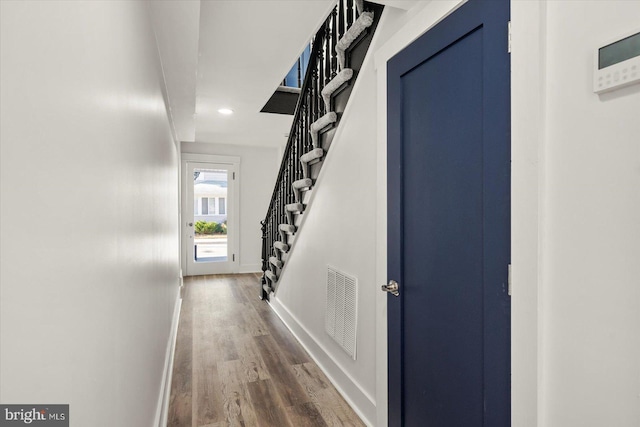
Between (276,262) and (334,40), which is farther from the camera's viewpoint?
(276,262)

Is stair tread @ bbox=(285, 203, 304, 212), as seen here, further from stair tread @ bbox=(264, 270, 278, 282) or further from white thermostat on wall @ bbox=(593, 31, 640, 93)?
white thermostat on wall @ bbox=(593, 31, 640, 93)

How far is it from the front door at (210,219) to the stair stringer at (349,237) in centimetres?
368

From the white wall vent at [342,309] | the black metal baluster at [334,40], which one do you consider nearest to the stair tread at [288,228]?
the white wall vent at [342,309]

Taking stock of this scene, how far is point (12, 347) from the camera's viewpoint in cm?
36

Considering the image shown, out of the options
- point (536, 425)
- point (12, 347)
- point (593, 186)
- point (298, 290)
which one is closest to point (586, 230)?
point (593, 186)

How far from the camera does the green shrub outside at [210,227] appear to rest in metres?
6.46

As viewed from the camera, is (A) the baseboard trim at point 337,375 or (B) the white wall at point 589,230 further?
(A) the baseboard trim at point 337,375

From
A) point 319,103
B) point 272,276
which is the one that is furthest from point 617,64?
point 272,276

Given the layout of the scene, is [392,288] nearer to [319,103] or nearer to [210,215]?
[319,103]

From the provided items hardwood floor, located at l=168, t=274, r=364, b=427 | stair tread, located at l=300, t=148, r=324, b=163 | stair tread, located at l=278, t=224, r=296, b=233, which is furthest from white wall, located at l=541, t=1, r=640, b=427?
stair tread, located at l=278, t=224, r=296, b=233

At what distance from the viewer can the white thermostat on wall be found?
2.70 feet

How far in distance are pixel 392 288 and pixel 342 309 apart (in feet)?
2.34

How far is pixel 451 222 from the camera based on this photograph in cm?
140

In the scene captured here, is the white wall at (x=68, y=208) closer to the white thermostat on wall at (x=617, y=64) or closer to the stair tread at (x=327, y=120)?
the white thermostat on wall at (x=617, y=64)
